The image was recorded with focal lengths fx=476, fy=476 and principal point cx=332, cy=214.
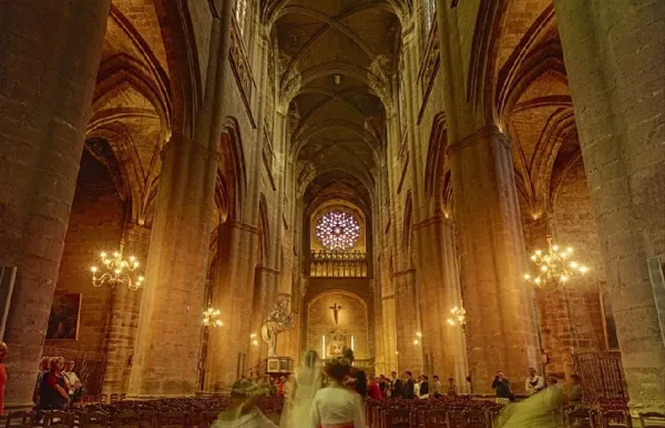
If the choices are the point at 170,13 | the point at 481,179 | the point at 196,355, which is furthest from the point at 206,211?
the point at 481,179

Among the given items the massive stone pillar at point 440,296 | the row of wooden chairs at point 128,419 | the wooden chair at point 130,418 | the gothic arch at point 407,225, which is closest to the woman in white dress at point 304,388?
the row of wooden chairs at point 128,419

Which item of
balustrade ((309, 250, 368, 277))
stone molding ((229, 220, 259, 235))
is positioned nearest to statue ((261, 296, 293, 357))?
stone molding ((229, 220, 259, 235))

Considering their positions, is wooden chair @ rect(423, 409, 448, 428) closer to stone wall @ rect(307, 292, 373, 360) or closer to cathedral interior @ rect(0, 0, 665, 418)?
cathedral interior @ rect(0, 0, 665, 418)

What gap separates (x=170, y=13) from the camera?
1125 centimetres

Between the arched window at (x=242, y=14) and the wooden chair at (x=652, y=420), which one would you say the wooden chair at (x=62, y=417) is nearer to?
the wooden chair at (x=652, y=420)

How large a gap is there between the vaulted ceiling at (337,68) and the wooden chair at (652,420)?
2181cm

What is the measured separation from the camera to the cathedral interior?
5.50 metres

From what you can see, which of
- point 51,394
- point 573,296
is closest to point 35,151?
point 51,394

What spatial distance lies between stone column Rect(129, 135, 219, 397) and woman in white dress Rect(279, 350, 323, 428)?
539 cm

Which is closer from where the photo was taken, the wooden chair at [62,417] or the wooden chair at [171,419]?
the wooden chair at [62,417]

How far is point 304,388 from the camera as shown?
5.26 m

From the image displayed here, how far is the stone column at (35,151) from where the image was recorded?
16.5ft

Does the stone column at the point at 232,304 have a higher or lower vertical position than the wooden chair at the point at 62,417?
higher

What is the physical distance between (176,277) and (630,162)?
29.2ft
